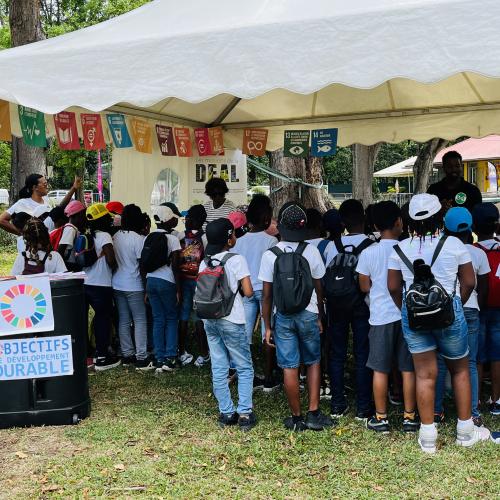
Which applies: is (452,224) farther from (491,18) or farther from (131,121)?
(131,121)

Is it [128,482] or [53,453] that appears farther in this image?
[53,453]

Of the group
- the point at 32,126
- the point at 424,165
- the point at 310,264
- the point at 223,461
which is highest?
the point at 32,126

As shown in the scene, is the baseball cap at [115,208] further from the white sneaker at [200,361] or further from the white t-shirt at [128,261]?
the white sneaker at [200,361]

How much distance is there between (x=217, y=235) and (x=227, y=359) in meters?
1.01

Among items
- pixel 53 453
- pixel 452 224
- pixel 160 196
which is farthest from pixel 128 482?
pixel 160 196

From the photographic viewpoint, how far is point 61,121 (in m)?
6.93

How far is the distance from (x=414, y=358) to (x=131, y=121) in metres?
4.77

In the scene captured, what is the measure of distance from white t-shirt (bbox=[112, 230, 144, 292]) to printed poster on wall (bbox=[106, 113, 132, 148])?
124cm

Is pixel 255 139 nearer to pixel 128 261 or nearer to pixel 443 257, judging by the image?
pixel 128 261

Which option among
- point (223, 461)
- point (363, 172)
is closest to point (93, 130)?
point (223, 461)

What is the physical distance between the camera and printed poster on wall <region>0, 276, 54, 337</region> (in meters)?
5.00

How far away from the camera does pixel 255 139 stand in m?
9.39

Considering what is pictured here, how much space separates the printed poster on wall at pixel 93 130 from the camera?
7.12 metres

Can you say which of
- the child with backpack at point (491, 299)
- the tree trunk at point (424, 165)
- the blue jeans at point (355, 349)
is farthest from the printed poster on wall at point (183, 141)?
the tree trunk at point (424, 165)
